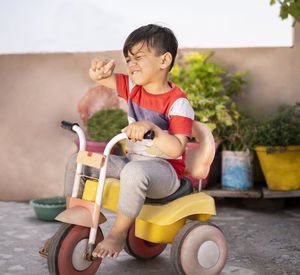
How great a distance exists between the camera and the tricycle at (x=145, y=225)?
1.60m

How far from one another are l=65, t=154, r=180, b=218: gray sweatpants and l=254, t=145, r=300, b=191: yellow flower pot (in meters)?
1.91

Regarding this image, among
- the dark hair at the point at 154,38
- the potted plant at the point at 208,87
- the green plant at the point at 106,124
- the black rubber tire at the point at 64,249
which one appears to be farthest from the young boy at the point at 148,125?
the green plant at the point at 106,124

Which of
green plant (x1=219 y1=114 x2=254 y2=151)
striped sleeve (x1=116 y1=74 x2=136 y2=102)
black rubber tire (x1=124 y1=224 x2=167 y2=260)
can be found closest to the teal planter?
green plant (x1=219 y1=114 x2=254 y2=151)

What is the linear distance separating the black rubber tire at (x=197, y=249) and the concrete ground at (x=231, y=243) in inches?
10.2

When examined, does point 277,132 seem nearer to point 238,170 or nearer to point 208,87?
point 238,170

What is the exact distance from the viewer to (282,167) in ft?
11.1

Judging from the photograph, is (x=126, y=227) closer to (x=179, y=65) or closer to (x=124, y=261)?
(x=124, y=261)

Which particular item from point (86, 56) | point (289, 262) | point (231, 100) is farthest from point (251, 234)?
point (86, 56)

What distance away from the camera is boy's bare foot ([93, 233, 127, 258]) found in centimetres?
153

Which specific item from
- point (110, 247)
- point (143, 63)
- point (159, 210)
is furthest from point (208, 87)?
point (110, 247)

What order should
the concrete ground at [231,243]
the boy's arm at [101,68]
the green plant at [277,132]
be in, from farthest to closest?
the green plant at [277,132], the concrete ground at [231,243], the boy's arm at [101,68]

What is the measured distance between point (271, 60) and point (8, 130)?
2.97m

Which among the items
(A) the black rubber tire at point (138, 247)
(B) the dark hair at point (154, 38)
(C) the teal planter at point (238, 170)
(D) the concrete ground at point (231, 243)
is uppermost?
(B) the dark hair at point (154, 38)

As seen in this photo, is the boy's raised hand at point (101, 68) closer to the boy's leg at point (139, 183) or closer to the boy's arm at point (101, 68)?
the boy's arm at point (101, 68)
